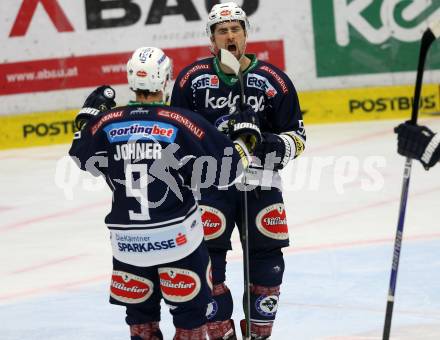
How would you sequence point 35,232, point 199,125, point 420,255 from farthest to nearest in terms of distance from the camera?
1. point 35,232
2. point 420,255
3. point 199,125

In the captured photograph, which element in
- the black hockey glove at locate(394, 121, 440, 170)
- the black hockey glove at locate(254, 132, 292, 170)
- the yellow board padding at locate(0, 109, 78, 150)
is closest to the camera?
the black hockey glove at locate(394, 121, 440, 170)

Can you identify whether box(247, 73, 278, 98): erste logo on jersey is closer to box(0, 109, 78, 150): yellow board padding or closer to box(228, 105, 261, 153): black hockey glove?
box(228, 105, 261, 153): black hockey glove

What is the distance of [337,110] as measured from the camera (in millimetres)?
13234

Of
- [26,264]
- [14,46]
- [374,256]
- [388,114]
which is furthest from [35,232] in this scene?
[388,114]

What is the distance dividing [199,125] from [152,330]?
37.9 inches

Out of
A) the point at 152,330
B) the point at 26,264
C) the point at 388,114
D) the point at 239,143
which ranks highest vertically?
the point at 239,143

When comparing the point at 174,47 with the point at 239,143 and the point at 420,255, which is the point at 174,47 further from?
the point at 239,143

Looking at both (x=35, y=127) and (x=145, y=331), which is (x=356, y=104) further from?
(x=145, y=331)

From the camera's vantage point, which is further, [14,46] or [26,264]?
[14,46]

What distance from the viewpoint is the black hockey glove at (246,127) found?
5.42m

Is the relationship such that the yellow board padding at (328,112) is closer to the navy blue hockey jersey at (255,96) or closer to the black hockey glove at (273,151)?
the navy blue hockey jersey at (255,96)

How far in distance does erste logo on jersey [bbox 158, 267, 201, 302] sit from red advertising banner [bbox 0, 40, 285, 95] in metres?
8.20

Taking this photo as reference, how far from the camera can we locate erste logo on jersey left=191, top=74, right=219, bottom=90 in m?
6.06

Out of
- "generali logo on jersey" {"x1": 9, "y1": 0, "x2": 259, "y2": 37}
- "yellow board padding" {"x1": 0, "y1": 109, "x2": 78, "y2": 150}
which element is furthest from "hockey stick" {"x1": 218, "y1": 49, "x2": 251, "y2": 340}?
"yellow board padding" {"x1": 0, "y1": 109, "x2": 78, "y2": 150}
